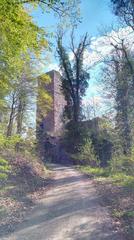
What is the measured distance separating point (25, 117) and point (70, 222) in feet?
69.5

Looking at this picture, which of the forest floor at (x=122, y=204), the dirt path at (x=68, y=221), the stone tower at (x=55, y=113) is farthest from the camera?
the stone tower at (x=55, y=113)

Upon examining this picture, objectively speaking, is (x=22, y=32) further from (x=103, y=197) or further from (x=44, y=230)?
(x=103, y=197)

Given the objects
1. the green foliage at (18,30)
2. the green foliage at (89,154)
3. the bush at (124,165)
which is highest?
the green foliage at (18,30)

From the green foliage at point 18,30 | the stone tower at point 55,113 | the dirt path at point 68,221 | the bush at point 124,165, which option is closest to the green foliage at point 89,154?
the bush at point 124,165

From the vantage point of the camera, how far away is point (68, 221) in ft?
30.7

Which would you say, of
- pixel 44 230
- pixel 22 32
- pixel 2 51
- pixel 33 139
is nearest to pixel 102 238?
pixel 44 230

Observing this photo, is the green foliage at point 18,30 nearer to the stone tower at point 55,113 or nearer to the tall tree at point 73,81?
the tall tree at point 73,81

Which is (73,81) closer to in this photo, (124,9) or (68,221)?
(124,9)

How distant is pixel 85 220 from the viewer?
9484 mm

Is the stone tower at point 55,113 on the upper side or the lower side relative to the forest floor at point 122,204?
upper

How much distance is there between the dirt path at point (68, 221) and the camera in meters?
7.84

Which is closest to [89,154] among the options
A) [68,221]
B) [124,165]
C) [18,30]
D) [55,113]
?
[124,165]

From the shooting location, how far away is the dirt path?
784cm

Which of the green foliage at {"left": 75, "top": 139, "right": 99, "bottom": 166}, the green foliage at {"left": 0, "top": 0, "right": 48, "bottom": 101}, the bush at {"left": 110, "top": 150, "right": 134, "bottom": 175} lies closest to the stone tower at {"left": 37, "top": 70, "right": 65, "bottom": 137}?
the green foliage at {"left": 75, "top": 139, "right": 99, "bottom": 166}
